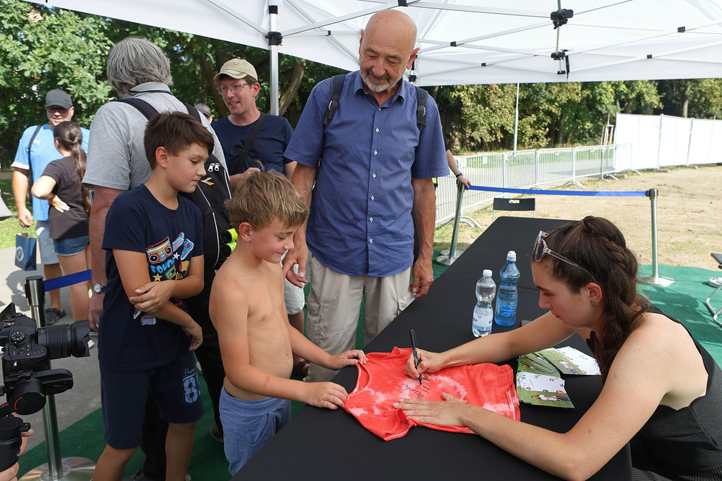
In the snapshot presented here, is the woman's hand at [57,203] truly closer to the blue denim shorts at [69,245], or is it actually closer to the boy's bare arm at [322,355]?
the blue denim shorts at [69,245]

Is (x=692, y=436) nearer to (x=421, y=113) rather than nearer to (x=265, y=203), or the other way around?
(x=265, y=203)

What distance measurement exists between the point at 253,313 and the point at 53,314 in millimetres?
3637

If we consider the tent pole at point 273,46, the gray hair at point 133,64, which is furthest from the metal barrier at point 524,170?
the gray hair at point 133,64

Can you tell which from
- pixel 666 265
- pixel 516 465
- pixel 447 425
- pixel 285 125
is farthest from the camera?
pixel 666 265

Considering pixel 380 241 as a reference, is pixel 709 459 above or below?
below

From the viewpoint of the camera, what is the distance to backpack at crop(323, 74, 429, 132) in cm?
222

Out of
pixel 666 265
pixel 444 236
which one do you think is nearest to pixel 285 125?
pixel 444 236

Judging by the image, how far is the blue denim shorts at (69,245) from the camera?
13.1ft

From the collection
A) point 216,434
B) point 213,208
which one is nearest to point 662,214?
point 216,434

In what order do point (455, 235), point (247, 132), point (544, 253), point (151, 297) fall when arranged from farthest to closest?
point (455, 235) < point (247, 132) < point (151, 297) < point (544, 253)

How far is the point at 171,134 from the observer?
5.68ft

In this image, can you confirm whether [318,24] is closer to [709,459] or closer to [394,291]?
[394,291]

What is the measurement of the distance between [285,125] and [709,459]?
2.95 metres

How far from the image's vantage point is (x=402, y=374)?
1550 mm
